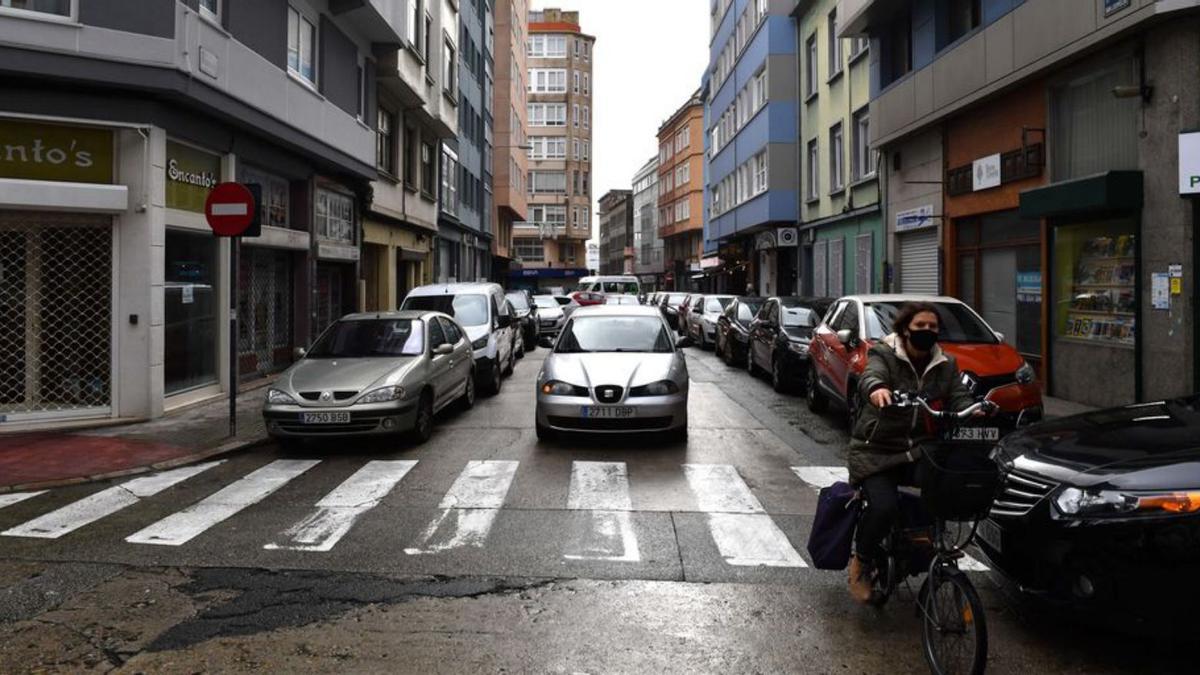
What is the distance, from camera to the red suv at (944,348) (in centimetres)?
889


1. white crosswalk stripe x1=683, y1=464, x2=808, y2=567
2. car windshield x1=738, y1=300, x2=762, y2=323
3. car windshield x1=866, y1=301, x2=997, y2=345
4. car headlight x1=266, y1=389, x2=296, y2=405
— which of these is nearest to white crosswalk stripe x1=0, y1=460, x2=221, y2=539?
car headlight x1=266, y1=389, x2=296, y2=405

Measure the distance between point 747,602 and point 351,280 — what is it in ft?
58.8

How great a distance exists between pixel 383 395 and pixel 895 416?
6.19 m

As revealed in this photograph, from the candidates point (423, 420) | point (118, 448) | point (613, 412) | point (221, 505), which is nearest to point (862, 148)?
point (613, 412)

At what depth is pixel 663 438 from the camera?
9.98m

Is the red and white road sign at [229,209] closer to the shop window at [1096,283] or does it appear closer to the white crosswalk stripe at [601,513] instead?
the white crosswalk stripe at [601,513]

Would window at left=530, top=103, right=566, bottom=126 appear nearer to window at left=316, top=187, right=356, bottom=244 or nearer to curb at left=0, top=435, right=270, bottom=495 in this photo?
window at left=316, top=187, right=356, bottom=244

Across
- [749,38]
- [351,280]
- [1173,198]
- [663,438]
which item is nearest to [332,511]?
[663,438]

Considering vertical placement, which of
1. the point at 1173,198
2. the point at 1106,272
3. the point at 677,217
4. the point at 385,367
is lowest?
the point at 385,367

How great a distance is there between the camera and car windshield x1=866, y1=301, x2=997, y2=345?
32.6 ft

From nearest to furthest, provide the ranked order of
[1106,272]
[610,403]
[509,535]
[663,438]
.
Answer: [509,535], [610,403], [663,438], [1106,272]

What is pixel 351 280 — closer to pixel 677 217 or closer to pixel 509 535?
pixel 509 535

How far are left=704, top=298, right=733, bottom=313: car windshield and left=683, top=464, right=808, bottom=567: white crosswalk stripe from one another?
16915 millimetres

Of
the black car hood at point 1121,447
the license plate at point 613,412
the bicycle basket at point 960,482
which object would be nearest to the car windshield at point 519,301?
the license plate at point 613,412
